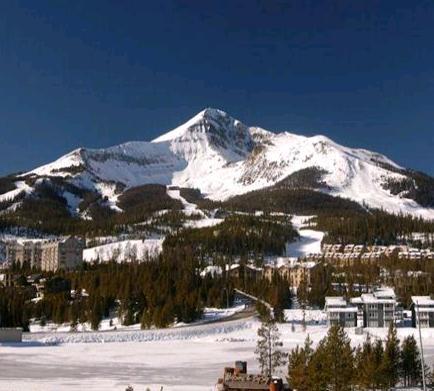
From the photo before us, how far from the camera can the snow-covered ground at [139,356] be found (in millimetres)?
49188

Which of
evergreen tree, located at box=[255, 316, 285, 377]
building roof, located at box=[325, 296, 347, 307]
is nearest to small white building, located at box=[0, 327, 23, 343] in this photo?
evergreen tree, located at box=[255, 316, 285, 377]

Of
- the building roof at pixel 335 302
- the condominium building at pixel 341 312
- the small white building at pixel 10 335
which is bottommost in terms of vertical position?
the small white building at pixel 10 335

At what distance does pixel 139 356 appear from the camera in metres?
66.2

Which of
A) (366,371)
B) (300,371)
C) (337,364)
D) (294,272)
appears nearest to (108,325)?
(300,371)

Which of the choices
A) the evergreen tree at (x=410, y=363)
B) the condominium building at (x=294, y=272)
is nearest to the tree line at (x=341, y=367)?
the evergreen tree at (x=410, y=363)

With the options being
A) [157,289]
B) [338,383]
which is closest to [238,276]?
[157,289]

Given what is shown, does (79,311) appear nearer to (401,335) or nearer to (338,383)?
(401,335)

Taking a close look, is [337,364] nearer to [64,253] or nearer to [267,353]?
[267,353]

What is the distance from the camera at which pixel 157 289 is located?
4038 inches

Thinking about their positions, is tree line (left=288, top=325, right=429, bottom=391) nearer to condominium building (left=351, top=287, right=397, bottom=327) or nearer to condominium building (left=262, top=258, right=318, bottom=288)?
condominium building (left=351, top=287, right=397, bottom=327)

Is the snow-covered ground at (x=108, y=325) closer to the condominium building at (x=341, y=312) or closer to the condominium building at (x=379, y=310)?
the condominium building at (x=341, y=312)

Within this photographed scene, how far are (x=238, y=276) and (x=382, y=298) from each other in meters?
45.9

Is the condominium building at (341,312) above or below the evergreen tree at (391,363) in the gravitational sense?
above

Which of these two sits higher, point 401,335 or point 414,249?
point 414,249
